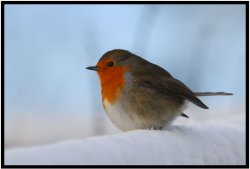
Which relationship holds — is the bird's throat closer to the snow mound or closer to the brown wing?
the brown wing

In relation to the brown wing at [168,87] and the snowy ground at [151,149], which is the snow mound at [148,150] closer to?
the snowy ground at [151,149]

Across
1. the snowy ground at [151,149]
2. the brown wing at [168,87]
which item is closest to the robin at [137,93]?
the brown wing at [168,87]

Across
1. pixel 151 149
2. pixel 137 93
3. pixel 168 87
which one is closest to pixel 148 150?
pixel 151 149

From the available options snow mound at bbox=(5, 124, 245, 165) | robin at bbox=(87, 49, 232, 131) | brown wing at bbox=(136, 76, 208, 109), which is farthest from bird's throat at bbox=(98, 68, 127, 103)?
snow mound at bbox=(5, 124, 245, 165)

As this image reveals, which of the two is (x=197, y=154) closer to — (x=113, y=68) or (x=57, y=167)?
(x=57, y=167)

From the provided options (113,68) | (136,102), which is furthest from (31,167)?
(113,68)

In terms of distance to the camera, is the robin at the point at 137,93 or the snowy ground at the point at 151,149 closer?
the snowy ground at the point at 151,149

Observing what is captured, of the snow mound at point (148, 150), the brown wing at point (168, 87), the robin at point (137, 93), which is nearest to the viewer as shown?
the snow mound at point (148, 150)
